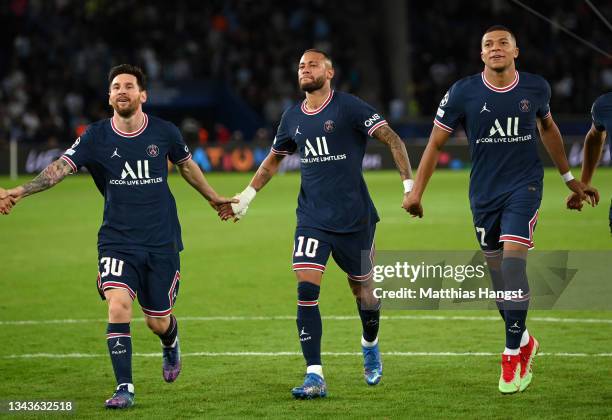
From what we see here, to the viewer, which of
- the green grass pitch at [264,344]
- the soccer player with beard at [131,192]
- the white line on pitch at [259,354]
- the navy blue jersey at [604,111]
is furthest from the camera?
the white line on pitch at [259,354]

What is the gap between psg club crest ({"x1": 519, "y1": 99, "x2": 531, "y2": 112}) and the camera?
8.66 meters

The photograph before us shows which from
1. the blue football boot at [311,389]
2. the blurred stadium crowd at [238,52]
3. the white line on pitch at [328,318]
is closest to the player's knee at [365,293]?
the blue football boot at [311,389]

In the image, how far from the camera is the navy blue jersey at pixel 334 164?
8781 millimetres

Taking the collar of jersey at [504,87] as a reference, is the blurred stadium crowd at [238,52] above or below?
above

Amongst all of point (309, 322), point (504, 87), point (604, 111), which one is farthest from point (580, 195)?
point (309, 322)

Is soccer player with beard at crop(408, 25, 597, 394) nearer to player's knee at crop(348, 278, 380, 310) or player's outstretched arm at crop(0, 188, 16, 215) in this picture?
player's knee at crop(348, 278, 380, 310)

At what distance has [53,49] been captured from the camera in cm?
3734

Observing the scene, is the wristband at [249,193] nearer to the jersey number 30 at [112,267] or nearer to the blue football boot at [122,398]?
the jersey number 30 at [112,267]

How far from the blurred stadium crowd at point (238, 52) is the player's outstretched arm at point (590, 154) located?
26826 mm

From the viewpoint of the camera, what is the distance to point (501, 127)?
8.68 meters

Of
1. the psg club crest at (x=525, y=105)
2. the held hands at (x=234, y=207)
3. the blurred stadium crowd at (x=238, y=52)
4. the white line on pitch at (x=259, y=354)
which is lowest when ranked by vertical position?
the white line on pitch at (x=259, y=354)

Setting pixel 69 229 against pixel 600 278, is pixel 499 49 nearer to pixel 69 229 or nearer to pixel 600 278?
pixel 600 278

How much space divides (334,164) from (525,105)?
4.86 ft

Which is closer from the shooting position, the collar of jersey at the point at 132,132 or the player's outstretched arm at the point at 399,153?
the collar of jersey at the point at 132,132
